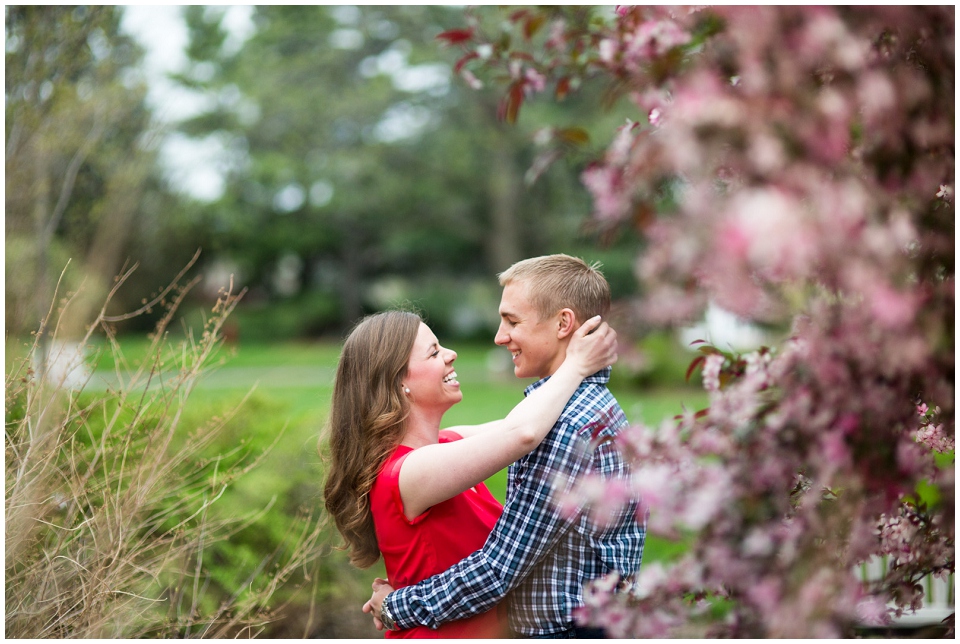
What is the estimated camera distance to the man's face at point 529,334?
2344 mm

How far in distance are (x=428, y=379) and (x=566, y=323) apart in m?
0.46

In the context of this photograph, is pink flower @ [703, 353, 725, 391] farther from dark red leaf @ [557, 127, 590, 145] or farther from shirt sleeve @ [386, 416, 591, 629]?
dark red leaf @ [557, 127, 590, 145]

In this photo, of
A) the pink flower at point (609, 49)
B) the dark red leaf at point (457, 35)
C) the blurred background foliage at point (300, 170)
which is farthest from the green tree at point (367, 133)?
the pink flower at point (609, 49)

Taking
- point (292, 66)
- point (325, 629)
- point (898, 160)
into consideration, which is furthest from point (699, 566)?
point (292, 66)

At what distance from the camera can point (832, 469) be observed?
4.19 feet

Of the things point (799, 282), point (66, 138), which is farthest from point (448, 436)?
point (66, 138)

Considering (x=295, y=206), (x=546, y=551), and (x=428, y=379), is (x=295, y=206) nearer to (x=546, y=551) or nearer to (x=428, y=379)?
(x=428, y=379)

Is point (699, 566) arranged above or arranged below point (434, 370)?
above

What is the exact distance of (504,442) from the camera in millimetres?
2021

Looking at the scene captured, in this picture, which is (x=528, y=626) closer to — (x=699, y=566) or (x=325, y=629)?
(x=699, y=566)

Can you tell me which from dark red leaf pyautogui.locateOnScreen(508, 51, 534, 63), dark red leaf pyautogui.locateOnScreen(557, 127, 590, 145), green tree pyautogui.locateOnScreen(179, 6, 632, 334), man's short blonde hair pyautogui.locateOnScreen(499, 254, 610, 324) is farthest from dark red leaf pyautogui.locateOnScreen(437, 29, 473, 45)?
green tree pyautogui.locateOnScreen(179, 6, 632, 334)

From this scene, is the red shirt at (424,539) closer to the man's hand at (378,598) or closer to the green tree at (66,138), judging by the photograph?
the man's hand at (378,598)

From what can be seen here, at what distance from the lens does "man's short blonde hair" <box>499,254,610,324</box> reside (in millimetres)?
2334

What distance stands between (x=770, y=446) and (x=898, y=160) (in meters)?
0.51
